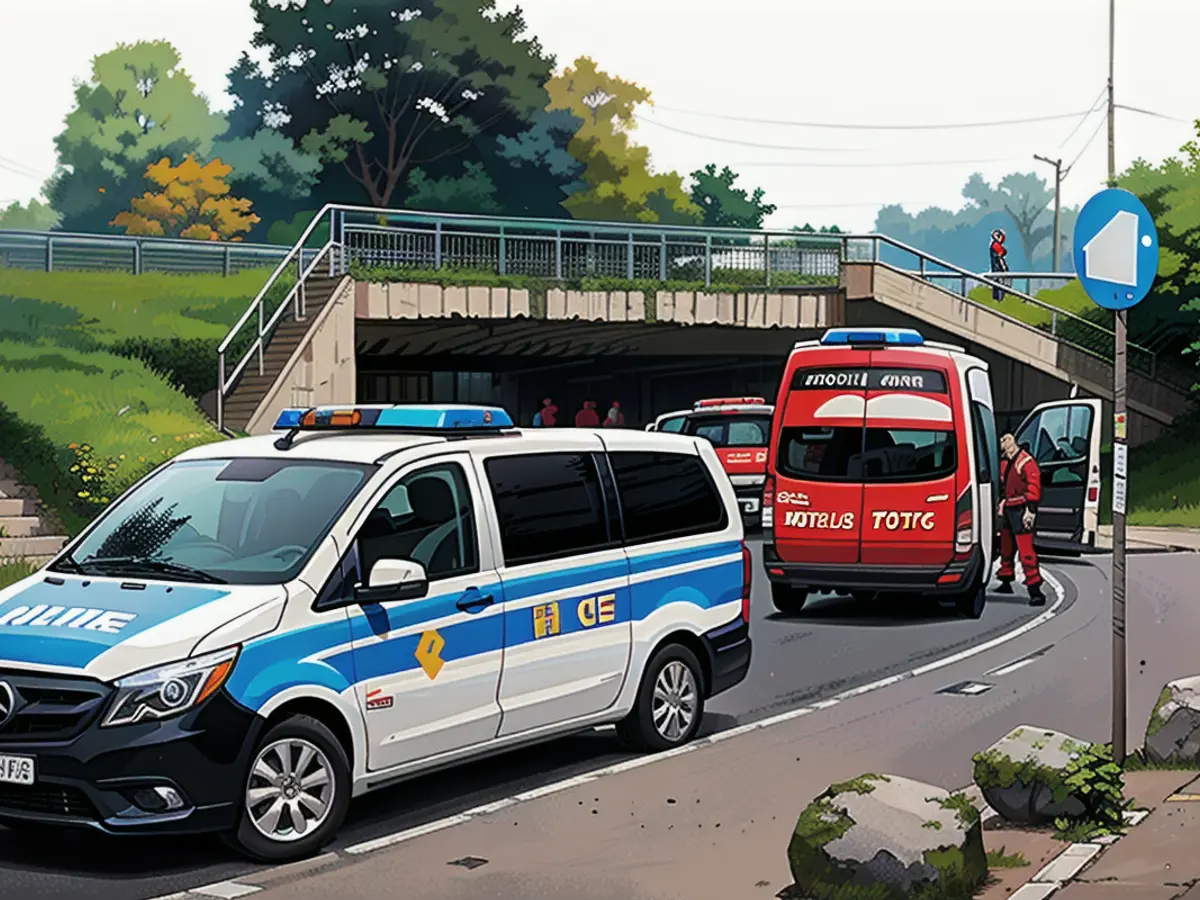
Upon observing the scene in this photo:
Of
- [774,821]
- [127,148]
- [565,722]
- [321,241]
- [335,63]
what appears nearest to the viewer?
[774,821]

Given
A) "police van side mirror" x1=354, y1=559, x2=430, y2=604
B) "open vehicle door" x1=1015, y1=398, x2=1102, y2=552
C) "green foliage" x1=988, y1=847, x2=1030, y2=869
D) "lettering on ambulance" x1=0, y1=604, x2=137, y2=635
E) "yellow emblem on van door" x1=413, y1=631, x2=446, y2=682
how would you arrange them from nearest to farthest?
"green foliage" x1=988, y1=847, x2=1030, y2=869, "lettering on ambulance" x1=0, y1=604, x2=137, y2=635, "police van side mirror" x1=354, y1=559, x2=430, y2=604, "yellow emblem on van door" x1=413, y1=631, x2=446, y2=682, "open vehicle door" x1=1015, y1=398, x2=1102, y2=552

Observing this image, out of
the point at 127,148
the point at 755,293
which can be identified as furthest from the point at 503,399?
the point at 127,148

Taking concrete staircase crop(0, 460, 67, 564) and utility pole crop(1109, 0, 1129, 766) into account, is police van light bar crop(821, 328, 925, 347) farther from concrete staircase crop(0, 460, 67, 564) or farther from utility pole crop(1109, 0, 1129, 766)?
concrete staircase crop(0, 460, 67, 564)

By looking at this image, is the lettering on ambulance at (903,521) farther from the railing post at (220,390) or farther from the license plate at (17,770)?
the railing post at (220,390)

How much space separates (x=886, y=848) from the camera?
20.5 ft

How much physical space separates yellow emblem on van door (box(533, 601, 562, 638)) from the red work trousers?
32.2 feet

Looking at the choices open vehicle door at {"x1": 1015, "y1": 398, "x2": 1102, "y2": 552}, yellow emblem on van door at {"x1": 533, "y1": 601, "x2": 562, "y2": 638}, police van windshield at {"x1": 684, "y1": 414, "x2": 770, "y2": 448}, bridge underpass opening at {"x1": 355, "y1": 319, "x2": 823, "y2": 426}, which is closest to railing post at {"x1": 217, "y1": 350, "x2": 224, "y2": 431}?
police van windshield at {"x1": 684, "y1": 414, "x2": 770, "y2": 448}

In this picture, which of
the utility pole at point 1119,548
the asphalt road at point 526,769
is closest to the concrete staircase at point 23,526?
the asphalt road at point 526,769

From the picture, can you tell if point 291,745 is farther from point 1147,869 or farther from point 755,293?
point 755,293

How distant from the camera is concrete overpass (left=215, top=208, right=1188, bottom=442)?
100ft

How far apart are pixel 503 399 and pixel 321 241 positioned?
1652cm

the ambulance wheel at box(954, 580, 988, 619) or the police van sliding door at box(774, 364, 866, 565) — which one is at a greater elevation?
the police van sliding door at box(774, 364, 866, 565)

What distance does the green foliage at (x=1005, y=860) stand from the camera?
6797mm

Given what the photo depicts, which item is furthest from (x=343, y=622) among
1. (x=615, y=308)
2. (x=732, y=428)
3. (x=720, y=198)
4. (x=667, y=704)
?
(x=720, y=198)
